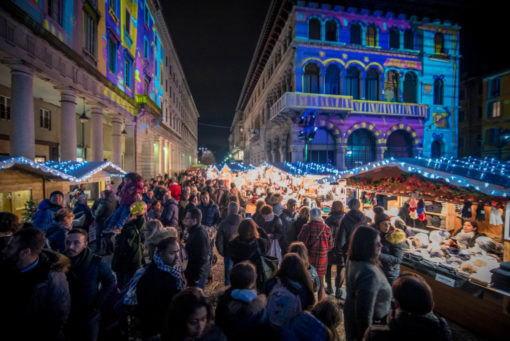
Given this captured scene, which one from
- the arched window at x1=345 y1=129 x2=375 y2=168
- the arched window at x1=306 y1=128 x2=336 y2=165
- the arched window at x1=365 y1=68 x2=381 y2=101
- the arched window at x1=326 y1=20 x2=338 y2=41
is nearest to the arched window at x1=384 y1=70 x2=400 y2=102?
the arched window at x1=365 y1=68 x2=381 y2=101

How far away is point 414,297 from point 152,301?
8.07 ft

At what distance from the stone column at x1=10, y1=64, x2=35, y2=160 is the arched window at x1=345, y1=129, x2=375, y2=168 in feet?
67.8

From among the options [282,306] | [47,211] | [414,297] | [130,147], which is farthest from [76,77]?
[414,297]

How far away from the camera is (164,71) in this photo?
99.8ft

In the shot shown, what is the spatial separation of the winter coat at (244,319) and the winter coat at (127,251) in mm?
2569

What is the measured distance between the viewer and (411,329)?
1.91m

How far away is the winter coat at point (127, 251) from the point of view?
13.1ft

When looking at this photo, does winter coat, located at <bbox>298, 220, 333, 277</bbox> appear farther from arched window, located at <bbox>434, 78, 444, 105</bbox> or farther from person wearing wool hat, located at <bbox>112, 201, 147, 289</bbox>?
arched window, located at <bbox>434, 78, 444, 105</bbox>

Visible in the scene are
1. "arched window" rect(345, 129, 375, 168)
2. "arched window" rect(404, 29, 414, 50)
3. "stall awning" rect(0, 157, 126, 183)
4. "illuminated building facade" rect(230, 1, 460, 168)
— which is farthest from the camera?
"arched window" rect(345, 129, 375, 168)

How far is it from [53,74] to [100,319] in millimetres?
10200

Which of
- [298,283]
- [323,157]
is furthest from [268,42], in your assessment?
[298,283]

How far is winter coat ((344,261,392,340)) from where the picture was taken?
257 centimetres

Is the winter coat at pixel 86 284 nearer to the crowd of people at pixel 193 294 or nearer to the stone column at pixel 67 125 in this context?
the crowd of people at pixel 193 294

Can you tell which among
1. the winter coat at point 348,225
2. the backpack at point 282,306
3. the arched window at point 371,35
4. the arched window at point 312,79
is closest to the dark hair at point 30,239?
the backpack at point 282,306
